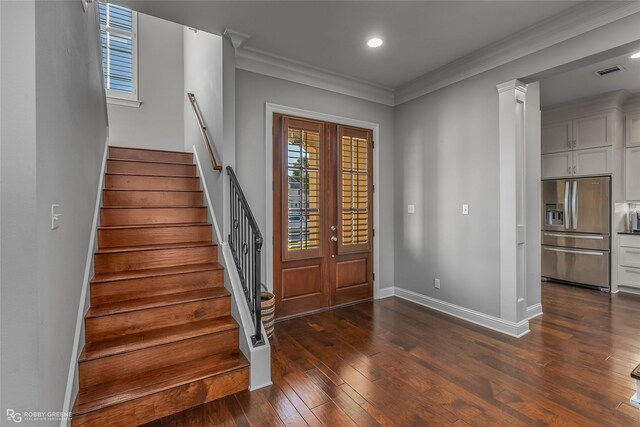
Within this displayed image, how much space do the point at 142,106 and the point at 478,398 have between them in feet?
18.2

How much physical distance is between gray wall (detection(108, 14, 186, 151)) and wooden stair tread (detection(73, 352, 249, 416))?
3879 mm

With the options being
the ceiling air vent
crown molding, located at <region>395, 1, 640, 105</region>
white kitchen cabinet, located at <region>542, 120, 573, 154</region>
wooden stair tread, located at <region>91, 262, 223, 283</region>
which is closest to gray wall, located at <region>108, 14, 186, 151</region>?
wooden stair tread, located at <region>91, 262, 223, 283</region>

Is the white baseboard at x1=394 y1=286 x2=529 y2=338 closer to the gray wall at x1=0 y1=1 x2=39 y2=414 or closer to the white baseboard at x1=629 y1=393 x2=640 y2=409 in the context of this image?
the white baseboard at x1=629 y1=393 x2=640 y2=409

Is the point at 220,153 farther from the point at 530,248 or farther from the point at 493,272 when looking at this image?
the point at 530,248

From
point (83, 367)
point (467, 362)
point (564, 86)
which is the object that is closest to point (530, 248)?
point (467, 362)

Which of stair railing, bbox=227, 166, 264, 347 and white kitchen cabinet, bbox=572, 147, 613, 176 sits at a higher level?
white kitchen cabinet, bbox=572, 147, 613, 176

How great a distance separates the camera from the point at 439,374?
2.37 metres

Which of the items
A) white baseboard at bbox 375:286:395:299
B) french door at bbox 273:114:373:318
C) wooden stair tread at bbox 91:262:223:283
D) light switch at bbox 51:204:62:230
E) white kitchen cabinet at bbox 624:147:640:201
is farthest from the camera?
white kitchen cabinet at bbox 624:147:640:201

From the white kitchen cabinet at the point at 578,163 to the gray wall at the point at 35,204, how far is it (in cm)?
607

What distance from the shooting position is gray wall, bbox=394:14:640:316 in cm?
323

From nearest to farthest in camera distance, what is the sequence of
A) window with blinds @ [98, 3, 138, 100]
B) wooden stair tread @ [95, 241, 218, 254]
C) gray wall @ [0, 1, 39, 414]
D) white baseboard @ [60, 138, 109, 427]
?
gray wall @ [0, 1, 39, 414] → white baseboard @ [60, 138, 109, 427] → wooden stair tread @ [95, 241, 218, 254] → window with blinds @ [98, 3, 138, 100]

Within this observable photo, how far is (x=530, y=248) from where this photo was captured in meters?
3.43

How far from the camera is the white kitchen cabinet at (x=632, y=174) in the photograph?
4.38 meters

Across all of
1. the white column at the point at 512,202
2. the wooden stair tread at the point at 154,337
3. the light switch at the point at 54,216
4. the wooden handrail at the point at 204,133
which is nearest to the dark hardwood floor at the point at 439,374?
the white column at the point at 512,202
